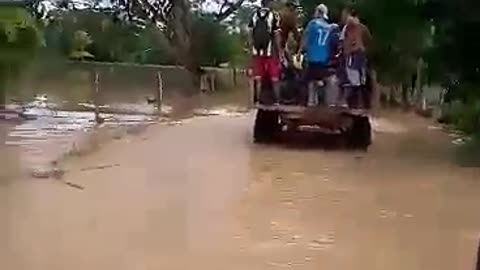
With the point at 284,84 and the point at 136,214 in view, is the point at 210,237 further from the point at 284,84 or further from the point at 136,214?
the point at 284,84

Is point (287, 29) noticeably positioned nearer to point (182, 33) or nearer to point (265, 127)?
point (265, 127)

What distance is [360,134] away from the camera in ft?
46.6

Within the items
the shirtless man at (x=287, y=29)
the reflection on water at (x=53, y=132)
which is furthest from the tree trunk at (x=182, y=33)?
the shirtless man at (x=287, y=29)

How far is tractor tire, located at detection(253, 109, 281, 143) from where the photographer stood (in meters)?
14.4

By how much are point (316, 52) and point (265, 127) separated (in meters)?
1.54

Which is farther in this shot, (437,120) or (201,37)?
(201,37)

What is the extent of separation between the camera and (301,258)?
23.1 ft

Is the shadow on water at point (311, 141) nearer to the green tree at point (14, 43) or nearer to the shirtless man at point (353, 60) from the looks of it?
the shirtless man at point (353, 60)

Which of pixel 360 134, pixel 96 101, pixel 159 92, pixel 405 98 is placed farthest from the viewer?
pixel 159 92

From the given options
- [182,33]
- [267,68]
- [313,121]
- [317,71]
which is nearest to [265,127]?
[313,121]

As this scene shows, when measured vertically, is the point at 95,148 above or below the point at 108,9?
below

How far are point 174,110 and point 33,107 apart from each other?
3.32 m

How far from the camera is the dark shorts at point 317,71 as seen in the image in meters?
13.6

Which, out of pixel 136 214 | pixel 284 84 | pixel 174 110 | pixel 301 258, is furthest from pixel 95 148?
pixel 174 110
